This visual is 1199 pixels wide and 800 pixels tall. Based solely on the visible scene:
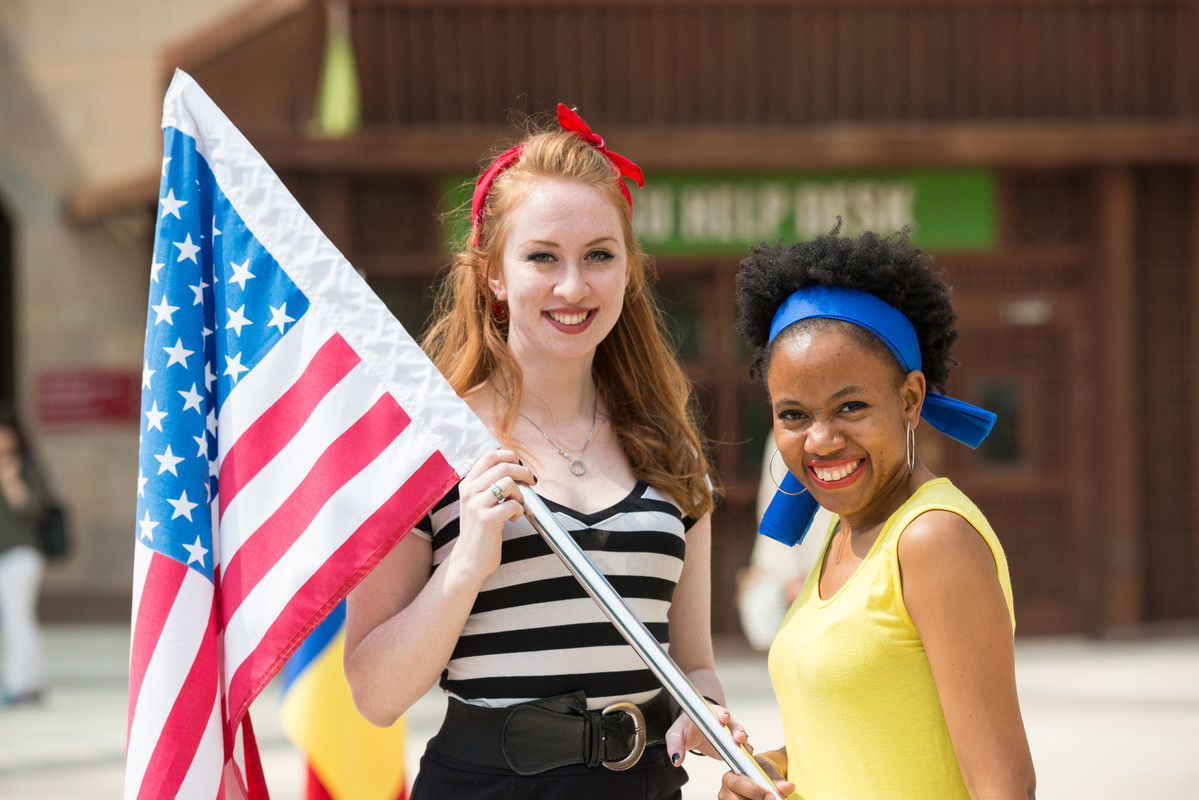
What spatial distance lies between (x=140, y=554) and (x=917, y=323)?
141 cm

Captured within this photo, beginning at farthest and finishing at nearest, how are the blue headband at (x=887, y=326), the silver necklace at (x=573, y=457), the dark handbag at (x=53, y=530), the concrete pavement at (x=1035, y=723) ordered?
the dark handbag at (x=53, y=530) < the concrete pavement at (x=1035, y=723) < the silver necklace at (x=573, y=457) < the blue headband at (x=887, y=326)

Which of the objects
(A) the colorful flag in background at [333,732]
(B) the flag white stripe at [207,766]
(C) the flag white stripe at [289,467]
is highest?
(C) the flag white stripe at [289,467]

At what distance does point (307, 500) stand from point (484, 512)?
1.30 ft

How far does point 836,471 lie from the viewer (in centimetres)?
217

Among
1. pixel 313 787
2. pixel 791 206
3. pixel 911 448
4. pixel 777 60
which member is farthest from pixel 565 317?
pixel 777 60

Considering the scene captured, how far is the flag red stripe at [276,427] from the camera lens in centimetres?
248

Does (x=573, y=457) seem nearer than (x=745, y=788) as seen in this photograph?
No

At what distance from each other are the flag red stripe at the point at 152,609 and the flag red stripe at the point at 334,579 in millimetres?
158

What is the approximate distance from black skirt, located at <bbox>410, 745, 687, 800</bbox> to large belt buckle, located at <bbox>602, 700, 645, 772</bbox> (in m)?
0.02

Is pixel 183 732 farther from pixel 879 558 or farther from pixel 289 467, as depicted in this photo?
pixel 879 558

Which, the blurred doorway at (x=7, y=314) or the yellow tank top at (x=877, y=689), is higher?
the blurred doorway at (x=7, y=314)

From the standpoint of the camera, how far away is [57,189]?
11672 millimetres

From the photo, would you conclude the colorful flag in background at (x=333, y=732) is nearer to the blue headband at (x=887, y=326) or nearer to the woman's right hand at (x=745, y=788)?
the woman's right hand at (x=745, y=788)

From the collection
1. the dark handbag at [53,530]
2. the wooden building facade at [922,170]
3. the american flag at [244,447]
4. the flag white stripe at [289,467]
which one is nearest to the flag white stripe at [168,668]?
the american flag at [244,447]
